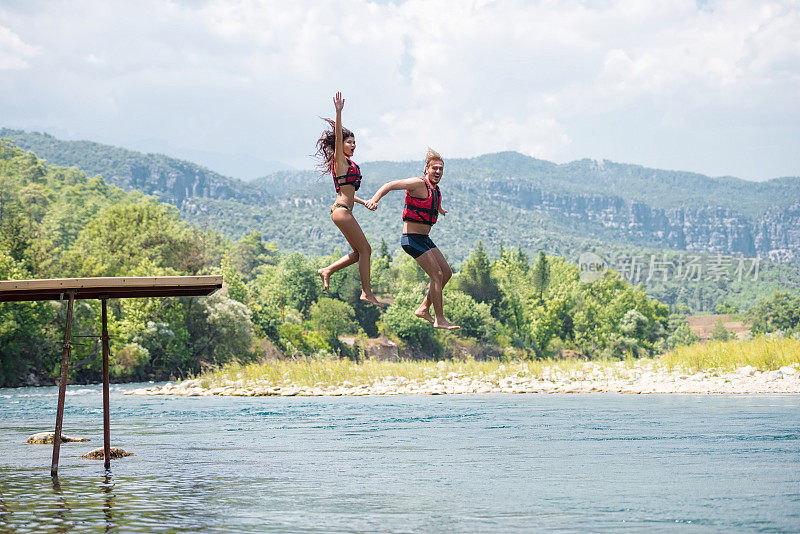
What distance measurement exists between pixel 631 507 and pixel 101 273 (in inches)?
2136

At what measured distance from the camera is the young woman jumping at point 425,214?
10.6 meters

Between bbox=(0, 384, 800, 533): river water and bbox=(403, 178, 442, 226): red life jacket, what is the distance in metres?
3.51

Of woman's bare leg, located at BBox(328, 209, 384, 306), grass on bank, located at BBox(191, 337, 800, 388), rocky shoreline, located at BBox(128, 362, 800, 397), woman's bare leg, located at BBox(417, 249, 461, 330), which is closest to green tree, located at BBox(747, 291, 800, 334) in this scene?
grass on bank, located at BBox(191, 337, 800, 388)

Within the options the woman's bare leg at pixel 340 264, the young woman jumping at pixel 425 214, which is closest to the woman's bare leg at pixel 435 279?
the young woman jumping at pixel 425 214

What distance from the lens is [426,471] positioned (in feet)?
52.4

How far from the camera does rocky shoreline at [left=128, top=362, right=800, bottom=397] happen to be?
35.0m

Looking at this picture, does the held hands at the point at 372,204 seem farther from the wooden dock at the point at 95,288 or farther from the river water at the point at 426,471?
the river water at the point at 426,471

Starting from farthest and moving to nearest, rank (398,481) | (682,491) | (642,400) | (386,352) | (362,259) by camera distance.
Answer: (386,352)
(642,400)
(398,481)
(682,491)
(362,259)

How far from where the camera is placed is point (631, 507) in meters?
11.9

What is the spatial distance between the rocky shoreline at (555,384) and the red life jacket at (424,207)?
84.6 feet

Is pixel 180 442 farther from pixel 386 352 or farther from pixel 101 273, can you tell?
pixel 386 352

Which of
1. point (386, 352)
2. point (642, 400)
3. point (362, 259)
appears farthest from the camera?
point (386, 352)

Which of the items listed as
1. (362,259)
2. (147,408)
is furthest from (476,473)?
(147,408)

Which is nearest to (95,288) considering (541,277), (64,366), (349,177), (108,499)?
(64,366)
